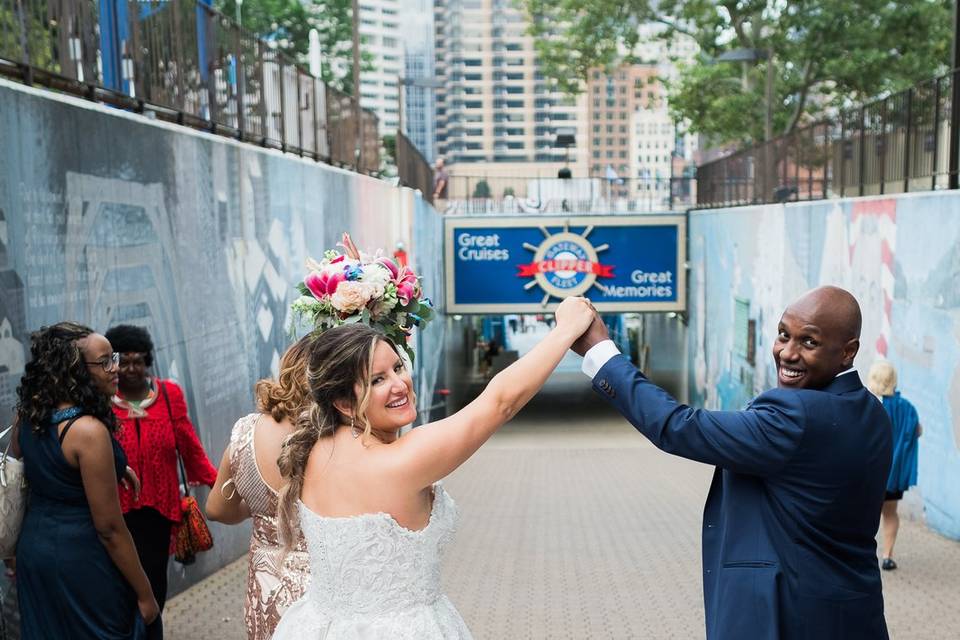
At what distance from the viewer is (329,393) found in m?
2.99

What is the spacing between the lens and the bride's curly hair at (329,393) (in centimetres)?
295

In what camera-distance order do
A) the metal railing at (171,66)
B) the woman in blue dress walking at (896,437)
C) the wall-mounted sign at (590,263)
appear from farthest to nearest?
the wall-mounted sign at (590,263), the woman in blue dress walking at (896,437), the metal railing at (171,66)

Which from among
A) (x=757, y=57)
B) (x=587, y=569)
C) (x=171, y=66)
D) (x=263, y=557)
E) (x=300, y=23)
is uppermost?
(x=300, y=23)

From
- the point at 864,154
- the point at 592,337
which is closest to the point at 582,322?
the point at 592,337

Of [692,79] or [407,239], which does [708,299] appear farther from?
[692,79]

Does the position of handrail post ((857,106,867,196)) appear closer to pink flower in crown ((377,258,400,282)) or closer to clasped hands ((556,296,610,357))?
pink flower in crown ((377,258,400,282))

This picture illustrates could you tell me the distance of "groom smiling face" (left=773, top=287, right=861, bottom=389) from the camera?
128 inches

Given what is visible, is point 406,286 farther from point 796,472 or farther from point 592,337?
point 796,472

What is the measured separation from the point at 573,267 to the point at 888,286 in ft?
54.6

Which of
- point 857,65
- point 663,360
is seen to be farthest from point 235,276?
point 663,360

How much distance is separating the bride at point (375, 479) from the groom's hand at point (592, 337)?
0.21m

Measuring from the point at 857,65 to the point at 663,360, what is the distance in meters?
15.6

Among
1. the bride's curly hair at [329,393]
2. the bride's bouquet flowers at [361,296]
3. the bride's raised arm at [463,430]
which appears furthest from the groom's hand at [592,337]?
the bride's bouquet flowers at [361,296]

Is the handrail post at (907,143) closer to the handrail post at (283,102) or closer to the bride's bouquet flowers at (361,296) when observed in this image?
the handrail post at (283,102)
